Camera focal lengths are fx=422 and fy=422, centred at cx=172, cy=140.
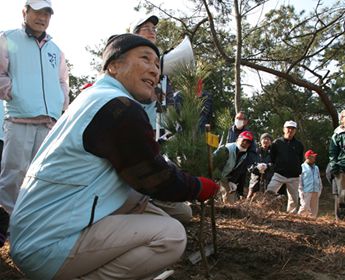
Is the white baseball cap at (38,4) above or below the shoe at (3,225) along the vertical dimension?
above

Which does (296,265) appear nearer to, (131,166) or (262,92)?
(131,166)

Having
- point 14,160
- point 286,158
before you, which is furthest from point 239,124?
point 14,160

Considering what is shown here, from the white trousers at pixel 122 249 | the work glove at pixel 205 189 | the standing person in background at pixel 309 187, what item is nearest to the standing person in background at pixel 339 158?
the standing person in background at pixel 309 187

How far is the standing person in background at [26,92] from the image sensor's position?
3.06 meters

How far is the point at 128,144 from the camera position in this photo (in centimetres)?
171

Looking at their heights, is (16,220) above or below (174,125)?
below

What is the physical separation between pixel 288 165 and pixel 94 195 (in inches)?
213

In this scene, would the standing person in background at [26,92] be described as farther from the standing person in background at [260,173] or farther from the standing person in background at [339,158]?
the standing person in background at [339,158]

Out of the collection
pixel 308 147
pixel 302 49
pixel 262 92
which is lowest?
pixel 308 147

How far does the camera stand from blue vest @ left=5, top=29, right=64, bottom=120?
3096 millimetres

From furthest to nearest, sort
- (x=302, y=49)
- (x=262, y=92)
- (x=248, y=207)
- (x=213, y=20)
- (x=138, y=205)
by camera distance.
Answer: (x=262, y=92) < (x=302, y=49) < (x=213, y=20) < (x=248, y=207) < (x=138, y=205)

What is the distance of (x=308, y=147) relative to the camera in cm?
1869

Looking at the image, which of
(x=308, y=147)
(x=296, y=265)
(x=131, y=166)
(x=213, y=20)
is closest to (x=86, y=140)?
(x=131, y=166)

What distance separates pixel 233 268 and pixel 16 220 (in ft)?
5.00
